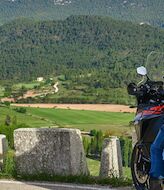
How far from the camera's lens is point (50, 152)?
6.75 m

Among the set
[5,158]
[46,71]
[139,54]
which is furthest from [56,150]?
[139,54]

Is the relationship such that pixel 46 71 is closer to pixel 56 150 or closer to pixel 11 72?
pixel 11 72

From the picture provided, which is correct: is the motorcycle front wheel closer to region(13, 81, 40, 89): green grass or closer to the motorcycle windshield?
the motorcycle windshield

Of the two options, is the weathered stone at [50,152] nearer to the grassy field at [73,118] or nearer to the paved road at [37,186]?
the paved road at [37,186]

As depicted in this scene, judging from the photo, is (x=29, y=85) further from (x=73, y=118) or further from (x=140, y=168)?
(x=140, y=168)

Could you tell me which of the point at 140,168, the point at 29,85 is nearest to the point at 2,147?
the point at 140,168

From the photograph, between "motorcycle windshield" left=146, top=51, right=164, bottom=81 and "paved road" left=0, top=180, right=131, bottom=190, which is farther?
"paved road" left=0, top=180, right=131, bottom=190

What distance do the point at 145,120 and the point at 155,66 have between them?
26.6 inches

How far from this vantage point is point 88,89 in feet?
401

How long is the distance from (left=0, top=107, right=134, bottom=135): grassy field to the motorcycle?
2212 inches

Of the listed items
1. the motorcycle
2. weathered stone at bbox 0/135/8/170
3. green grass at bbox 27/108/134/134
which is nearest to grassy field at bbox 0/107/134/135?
green grass at bbox 27/108/134/134

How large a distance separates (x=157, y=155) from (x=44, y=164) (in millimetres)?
2533

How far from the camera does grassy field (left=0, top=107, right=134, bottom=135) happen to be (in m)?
66.2

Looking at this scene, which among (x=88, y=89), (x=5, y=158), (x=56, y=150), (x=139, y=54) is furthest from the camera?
(x=139, y=54)
